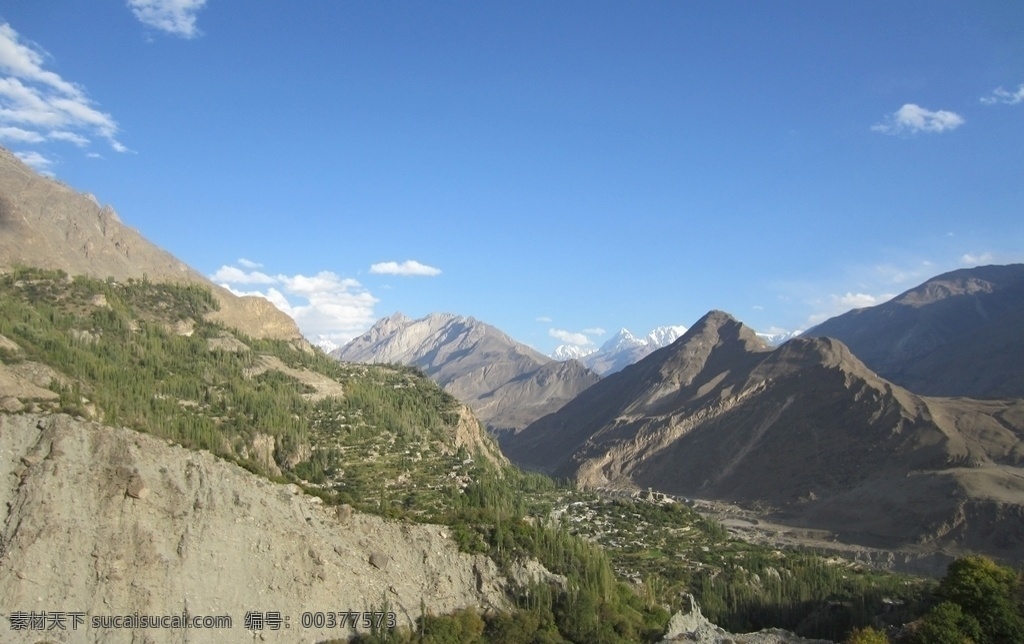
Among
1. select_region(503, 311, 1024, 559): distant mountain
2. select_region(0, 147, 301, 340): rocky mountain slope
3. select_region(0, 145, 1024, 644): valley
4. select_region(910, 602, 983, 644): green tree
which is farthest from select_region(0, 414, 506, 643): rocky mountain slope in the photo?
select_region(503, 311, 1024, 559): distant mountain

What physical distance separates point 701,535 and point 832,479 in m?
47.9

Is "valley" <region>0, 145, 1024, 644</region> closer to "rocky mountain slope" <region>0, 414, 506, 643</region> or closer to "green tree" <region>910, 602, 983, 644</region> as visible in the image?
"rocky mountain slope" <region>0, 414, 506, 643</region>

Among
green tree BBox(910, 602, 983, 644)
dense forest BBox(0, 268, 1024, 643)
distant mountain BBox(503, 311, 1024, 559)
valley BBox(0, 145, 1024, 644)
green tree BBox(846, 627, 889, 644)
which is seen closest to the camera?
valley BBox(0, 145, 1024, 644)

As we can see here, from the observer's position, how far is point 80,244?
15738 centimetres

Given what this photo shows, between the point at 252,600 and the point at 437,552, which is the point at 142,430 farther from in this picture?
the point at 437,552

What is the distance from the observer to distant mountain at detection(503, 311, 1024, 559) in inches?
3716

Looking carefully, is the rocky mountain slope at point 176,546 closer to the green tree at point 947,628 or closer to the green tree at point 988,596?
the green tree at point 947,628

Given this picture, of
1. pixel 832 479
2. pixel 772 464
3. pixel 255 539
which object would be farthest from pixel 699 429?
pixel 255 539

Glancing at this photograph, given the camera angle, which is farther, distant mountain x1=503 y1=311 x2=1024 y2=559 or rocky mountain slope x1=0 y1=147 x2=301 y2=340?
rocky mountain slope x1=0 y1=147 x2=301 y2=340

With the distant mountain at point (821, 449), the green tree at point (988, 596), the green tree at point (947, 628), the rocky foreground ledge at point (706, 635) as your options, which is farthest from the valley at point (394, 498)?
the green tree at point (947, 628)

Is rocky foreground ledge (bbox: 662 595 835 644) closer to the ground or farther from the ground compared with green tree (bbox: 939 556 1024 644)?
closer to the ground

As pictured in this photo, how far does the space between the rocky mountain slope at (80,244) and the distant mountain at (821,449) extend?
7494 centimetres

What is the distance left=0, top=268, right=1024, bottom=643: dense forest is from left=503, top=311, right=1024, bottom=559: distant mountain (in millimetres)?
28224

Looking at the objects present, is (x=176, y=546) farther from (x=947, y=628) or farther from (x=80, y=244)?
(x=80, y=244)
